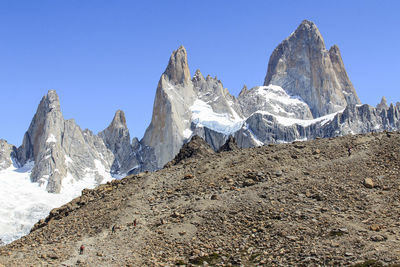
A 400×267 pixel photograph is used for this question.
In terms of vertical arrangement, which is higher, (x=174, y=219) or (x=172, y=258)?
(x=174, y=219)

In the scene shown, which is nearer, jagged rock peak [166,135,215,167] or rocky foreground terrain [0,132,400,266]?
Result: rocky foreground terrain [0,132,400,266]

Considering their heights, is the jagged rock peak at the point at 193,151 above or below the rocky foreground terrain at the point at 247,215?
above

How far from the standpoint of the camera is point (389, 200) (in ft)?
141

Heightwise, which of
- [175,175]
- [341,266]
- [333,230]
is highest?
[175,175]

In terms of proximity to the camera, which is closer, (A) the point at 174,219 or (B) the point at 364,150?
(A) the point at 174,219

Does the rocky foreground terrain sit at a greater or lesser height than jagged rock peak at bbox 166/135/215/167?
lesser

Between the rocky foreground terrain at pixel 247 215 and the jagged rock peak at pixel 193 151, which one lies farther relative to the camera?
the jagged rock peak at pixel 193 151

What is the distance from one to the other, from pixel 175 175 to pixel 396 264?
2777cm

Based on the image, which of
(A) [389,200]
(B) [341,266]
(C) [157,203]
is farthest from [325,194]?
(C) [157,203]

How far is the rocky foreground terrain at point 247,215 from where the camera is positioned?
37188 millimetres

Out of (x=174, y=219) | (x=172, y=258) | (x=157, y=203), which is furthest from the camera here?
(x=157, y=203)

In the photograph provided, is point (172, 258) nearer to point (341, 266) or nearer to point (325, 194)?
point (341, 266)

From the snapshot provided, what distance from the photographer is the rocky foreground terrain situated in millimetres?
37188

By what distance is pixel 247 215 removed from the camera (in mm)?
42594
